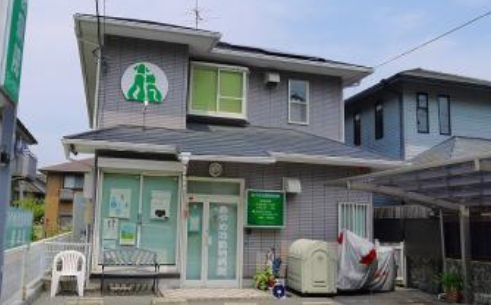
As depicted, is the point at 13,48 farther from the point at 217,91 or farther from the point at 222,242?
the point at 217,91

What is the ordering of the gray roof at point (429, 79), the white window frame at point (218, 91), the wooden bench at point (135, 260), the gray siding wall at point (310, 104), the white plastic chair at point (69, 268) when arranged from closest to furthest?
1. the white plastic chair at point (69, 268)
2. the wooden bench at point (135, 260)
3. the white window frame at point (218, 91)
4. the gray siding wall at point (310, 104)
5. the gray roof at point (429, 79)

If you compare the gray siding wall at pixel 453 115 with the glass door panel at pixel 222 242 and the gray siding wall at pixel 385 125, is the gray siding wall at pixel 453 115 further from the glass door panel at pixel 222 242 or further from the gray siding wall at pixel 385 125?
the glass door panel at pixel 222 242

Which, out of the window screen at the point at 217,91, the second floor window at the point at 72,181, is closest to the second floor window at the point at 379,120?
the window screen at the point at 217,91

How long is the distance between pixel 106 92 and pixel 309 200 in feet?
19.3

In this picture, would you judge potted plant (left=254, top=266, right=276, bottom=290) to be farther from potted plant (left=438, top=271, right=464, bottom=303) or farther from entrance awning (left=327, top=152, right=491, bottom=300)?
potted plant (left=438, top=271, right=464, bottom=303)

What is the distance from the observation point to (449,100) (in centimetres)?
2058

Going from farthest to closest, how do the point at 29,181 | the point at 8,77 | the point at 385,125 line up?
the point at 29,181
the point at 385,125
the point at 8,77

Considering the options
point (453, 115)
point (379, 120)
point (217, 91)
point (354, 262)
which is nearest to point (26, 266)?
point (217, 91)

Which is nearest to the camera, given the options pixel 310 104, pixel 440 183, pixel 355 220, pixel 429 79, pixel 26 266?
pixel 26 266

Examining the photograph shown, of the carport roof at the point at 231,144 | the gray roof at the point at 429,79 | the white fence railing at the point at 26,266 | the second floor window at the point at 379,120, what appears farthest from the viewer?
the second floor window at the point at 379,120

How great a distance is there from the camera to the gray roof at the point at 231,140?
1190 centimetres

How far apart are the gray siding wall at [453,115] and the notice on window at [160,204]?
34.3 feet

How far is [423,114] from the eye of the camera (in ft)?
66.1

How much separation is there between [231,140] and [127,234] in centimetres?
339
